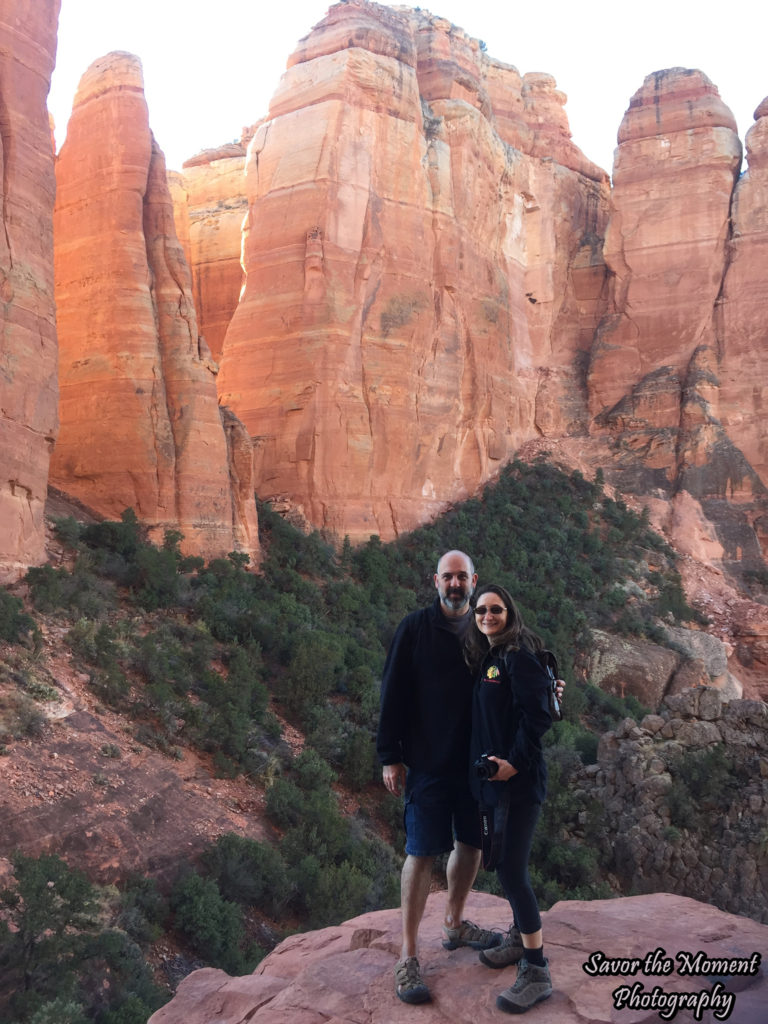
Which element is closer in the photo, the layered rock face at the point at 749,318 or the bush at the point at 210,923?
the bush at the point at 210,923

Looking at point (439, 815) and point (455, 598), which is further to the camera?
point (455, 598)

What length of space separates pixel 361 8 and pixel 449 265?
8.18 meters

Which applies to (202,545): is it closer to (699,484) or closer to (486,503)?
(486,503)

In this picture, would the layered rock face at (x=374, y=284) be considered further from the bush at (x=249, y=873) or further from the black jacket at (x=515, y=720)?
the black jacket at (x=515, y=720)

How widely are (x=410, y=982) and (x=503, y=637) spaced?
5.71ft

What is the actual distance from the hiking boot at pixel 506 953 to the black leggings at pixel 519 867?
0.54 feet

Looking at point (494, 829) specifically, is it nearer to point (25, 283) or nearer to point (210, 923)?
point (210, 923)

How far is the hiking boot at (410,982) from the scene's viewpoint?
4094 mm

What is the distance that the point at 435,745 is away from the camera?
4.50 meters

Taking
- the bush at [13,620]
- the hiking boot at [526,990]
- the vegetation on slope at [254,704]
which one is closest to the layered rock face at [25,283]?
the bush at [13,620]

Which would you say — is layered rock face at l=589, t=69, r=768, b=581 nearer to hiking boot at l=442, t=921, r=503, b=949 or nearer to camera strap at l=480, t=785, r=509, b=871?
hiking boot at l=442, t=921, r=503, b=949

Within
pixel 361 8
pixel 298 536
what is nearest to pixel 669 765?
pixel 298 536

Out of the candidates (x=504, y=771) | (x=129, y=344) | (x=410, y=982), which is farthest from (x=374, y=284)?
(x=410, y=982)

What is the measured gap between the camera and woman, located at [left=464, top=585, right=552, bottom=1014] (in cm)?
409
